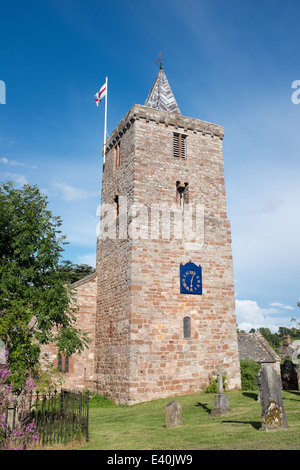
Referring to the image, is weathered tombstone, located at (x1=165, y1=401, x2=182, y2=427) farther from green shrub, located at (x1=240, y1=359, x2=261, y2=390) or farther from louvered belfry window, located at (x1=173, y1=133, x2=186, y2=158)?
louvered belfry window, located at (x1=173, y1=133, x2=186, y2=158)

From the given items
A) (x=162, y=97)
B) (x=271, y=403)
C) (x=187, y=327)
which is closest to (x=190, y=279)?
(x=187, y=327)

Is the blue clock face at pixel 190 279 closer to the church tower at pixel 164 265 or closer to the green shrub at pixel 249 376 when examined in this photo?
the church tower at pixel 164 265

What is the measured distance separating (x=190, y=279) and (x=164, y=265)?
150cm

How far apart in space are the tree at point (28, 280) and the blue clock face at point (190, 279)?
7112 mm

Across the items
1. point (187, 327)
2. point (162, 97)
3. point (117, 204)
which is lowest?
point (187, 327)

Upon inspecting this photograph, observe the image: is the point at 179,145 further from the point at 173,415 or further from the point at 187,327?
the point at 173,415

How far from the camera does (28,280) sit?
1108 centimetres

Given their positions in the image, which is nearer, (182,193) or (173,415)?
(173,415)

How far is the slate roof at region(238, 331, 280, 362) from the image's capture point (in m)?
32.9

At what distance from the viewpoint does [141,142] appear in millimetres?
18766

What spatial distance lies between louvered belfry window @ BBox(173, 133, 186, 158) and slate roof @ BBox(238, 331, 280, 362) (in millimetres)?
20751

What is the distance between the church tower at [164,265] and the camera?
16266 millimetres
